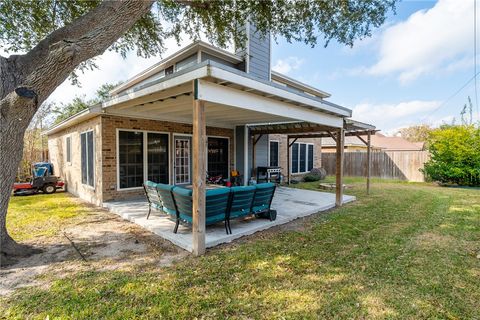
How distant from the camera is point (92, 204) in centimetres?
750

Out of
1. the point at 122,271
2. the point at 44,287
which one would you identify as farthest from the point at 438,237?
the point at 44,287

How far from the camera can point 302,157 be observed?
47.2ft

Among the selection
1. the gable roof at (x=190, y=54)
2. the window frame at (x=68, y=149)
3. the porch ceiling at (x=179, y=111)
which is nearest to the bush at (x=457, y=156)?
the porch ceiling at (x=179, y=111)

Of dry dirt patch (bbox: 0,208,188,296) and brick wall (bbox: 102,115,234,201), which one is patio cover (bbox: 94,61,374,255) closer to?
brick wall (bbox: 102,115,234,201)

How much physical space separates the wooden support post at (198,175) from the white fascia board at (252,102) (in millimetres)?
231

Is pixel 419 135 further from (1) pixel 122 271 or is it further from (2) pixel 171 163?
(1) pixel 122 271

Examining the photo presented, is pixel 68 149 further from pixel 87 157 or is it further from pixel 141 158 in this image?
pixel 141 158

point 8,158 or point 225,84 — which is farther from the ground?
point 225,84

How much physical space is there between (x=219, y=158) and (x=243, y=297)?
24.1 ft

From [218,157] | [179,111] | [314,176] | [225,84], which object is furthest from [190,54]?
[314,176]

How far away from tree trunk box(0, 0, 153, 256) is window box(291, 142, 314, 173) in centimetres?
1113

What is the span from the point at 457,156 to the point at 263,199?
1230cm

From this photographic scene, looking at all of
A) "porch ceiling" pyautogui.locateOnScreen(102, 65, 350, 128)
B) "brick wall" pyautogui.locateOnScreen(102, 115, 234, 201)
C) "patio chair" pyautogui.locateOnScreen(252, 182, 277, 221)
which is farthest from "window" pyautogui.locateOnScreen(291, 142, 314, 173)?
"patio chair" pyautogui.locateOnScreen(252, 182, 277, 221)

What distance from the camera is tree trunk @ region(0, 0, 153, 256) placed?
3.47 m
